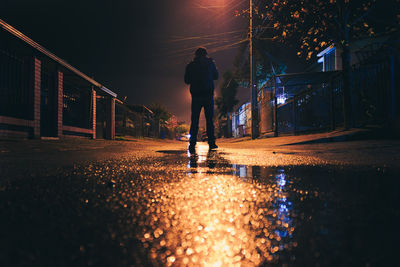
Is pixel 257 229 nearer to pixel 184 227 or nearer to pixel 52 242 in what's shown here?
pixel 184 227

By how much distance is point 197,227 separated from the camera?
558 mm

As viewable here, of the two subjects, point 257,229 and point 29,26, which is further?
point 29,26

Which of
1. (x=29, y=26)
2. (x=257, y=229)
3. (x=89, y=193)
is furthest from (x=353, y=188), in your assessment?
(x=29, y=26)

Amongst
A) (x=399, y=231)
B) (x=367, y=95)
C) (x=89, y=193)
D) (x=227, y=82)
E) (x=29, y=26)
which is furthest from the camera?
(x=227, y=82)

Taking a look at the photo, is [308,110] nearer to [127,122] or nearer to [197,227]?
[197,227]

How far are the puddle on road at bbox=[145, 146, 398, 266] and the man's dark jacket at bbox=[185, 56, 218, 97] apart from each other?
4.04 metres

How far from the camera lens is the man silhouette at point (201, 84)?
4793 mm

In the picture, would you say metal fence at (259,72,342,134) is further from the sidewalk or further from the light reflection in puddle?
the light reflection in puddle

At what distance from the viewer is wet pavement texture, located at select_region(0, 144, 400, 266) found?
415mm

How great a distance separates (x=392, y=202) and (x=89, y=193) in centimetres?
110

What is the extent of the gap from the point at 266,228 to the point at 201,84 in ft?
14.5

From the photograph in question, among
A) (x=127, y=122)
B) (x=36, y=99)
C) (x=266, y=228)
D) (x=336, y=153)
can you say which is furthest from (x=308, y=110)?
(x=127, y=122)

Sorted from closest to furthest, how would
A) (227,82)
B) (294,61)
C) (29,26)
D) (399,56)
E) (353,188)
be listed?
(353,188)
(399,56)
(29,26)
(294,61)
(227,82)

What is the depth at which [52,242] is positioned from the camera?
463 millimetres
